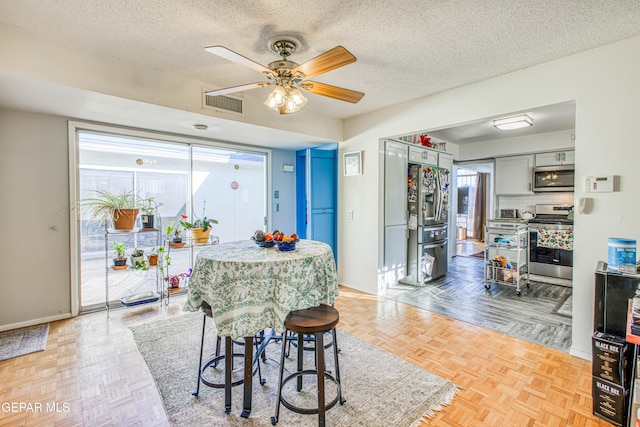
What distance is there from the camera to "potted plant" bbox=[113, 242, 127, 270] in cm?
340

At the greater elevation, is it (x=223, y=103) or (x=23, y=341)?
(x=223, y=103)

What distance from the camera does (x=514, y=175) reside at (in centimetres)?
562

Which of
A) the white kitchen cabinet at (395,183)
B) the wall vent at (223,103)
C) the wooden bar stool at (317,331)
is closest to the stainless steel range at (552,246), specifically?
the white kitchen cabinet at (395,183)

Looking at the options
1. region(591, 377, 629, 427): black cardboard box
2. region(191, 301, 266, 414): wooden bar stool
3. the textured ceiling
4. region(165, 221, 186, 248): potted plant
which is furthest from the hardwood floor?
the textured ceiling

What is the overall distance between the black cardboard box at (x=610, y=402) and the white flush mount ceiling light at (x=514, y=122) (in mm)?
3268

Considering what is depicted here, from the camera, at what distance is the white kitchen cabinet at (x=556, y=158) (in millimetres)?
5051

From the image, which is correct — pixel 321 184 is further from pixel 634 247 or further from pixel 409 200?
pixel 634 247

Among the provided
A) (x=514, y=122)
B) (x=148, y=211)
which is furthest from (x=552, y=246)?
(x=148, y=211)

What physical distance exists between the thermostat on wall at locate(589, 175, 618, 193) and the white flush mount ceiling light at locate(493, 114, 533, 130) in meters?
1.88

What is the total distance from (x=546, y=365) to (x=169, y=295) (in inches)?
160

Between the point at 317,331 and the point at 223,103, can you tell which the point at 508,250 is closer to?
the point at 317,331

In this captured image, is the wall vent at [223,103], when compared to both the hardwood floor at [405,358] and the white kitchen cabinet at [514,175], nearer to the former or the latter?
the hardwood floor at [405,358]

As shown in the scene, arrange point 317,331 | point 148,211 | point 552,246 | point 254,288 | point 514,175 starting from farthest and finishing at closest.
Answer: point 514,175
point 552,246
point 148,211
point 254,288
point 317,331

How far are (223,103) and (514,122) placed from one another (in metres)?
3.91
